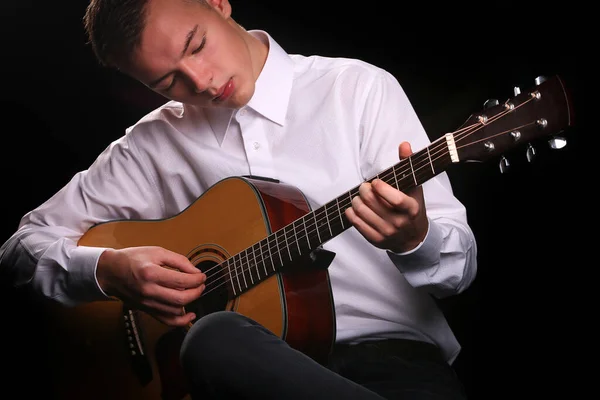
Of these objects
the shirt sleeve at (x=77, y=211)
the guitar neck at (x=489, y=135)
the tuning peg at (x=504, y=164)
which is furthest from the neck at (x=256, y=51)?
the tuning peg at (x=504, y=164)

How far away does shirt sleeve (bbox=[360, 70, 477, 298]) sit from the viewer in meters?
1.39

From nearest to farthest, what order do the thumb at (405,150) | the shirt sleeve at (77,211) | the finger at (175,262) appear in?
the thumb at (405,150), the finger at (175,262), the shirt sleeve at (77,211)

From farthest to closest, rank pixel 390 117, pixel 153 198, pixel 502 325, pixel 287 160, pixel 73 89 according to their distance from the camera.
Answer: pixel 73 89 → pixel 153 198 → pixel 502 325 → pixel 287 160 → pixel 390 117

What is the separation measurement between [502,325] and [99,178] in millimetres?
1274

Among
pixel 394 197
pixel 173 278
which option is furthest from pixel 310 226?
pixel 173 278

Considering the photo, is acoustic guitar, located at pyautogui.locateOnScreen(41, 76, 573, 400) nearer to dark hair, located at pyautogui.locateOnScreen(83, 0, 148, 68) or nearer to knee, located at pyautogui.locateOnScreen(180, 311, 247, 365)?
knee, located at pyautogui.locateOnScreen(180, 311, 247, 365)

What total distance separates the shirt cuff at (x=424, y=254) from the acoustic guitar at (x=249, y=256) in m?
0.13

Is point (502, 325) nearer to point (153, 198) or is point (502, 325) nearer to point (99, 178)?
point (153, 198)

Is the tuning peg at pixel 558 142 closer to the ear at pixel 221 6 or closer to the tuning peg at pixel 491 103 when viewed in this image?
the tuning peg at pixel 491 103

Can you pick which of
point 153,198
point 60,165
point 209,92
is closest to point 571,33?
point 209,92

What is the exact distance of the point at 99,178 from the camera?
6.60 ft

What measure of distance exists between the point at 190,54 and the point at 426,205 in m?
0.68

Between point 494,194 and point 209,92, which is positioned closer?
point 209,92

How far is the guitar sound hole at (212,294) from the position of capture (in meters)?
1.61
